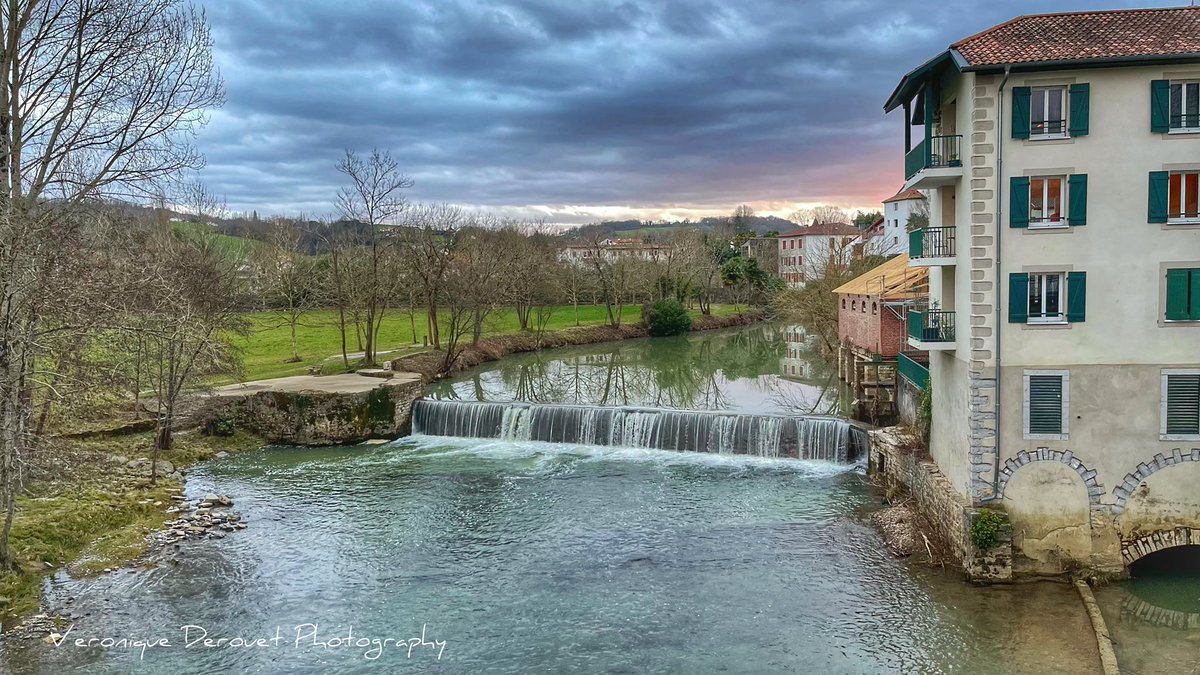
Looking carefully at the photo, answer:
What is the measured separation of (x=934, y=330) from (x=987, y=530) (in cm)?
403

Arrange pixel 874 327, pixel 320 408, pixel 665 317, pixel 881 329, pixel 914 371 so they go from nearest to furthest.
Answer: pixel 914 371, pixel 320 408, pixel 881 329, pixel 874 327, pixel 665 317

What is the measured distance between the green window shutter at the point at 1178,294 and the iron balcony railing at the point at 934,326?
3.61 metres

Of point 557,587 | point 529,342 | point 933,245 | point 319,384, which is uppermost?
point 933,245

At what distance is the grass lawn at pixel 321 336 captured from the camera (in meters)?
36.7

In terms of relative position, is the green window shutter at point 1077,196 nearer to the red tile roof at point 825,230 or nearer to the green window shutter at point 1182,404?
the green window shutter at point 1182,404

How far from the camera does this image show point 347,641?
13188 mm

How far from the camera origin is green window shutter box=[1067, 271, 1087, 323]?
47.6 feet

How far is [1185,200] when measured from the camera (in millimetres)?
14398

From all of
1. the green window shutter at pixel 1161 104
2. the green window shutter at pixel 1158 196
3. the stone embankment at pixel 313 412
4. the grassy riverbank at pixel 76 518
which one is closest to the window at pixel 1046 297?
the green window shutter at pixel 1158 196

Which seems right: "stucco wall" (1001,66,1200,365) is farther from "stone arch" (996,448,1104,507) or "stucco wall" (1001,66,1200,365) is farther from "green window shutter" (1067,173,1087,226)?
"stone arch" (996,448,1104,507)

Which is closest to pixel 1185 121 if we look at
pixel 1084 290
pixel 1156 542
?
pixel 1084 290

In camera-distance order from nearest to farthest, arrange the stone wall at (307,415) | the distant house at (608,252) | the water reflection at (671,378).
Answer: the stone wall at (307,415) → the water reflection at (671,378) → the distant house at (608,252)

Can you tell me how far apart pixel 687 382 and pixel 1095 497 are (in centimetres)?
2523

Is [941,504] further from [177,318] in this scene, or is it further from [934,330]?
[177,318]
